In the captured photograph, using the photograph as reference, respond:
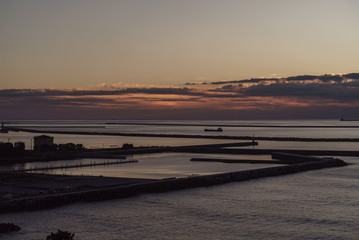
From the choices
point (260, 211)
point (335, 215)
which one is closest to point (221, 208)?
point (260, 211)

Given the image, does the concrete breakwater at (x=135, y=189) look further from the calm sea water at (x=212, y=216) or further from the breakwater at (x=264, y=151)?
the breakwater at (x=264, y=151)

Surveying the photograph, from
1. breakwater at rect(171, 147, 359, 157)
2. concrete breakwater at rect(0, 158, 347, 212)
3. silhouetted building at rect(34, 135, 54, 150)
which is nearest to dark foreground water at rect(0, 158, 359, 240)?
concrete breakwater at rect(0, 158, 347, 212)

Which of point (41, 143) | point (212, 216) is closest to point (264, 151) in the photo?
point (41, 143)

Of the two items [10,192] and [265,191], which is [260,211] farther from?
[10,192]

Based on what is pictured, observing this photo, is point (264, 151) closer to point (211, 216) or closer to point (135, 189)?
point (135, 189)

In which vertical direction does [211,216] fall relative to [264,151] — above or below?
below
